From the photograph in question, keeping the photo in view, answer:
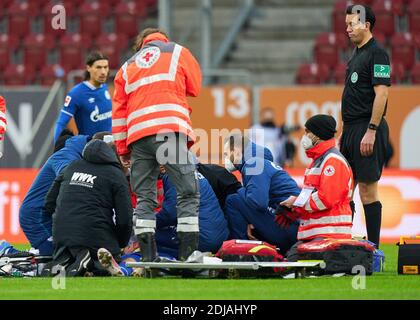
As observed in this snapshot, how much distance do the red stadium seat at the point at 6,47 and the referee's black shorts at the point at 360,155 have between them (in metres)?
13.1

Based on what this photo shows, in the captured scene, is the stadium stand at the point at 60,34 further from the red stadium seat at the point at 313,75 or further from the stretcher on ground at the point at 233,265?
the stretcher on ground at the point at 233,265

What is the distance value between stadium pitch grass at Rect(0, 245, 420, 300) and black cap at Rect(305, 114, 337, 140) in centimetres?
135

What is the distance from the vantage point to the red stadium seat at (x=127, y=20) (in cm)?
2336

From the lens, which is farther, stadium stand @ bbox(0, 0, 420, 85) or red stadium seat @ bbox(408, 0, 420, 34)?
stadium stand @ bbox(0, 0, 420, 85)

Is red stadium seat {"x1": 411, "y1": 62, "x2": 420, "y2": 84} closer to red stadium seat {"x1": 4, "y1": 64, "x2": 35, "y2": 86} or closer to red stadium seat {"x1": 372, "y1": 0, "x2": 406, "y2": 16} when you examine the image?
red stadium seat {"x1": 372, "y1": 0, "x2": 406, "y2": 16}

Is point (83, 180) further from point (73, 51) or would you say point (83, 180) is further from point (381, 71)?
point (73, 51)

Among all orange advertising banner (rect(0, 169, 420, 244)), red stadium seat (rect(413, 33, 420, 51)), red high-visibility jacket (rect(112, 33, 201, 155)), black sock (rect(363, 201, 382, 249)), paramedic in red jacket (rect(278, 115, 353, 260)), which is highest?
red stadium seat (rect(413, 33, 420, 51))

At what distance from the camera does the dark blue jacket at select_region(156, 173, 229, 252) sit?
10.6m

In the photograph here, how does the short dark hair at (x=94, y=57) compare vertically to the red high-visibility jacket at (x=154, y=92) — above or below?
above

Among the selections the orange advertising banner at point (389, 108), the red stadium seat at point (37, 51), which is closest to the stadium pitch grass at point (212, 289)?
the orange advertising banner at point (389, 108)

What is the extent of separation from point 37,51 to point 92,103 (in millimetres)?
9748

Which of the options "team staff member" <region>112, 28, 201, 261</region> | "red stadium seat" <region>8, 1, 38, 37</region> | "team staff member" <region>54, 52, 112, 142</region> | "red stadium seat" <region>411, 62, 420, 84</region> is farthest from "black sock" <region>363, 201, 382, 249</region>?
"red stadium seat" <region>8, 1, 38, 37</region>

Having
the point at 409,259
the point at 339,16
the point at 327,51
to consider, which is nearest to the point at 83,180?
the point at 409,259
